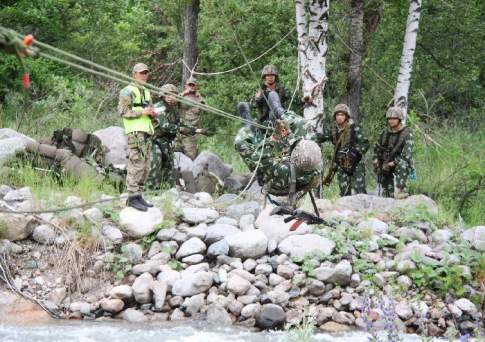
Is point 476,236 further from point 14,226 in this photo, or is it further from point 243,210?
point 14,226

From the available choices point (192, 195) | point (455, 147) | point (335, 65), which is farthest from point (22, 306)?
point (335, 65)

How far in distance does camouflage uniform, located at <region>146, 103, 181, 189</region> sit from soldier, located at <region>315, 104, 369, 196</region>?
1.90m

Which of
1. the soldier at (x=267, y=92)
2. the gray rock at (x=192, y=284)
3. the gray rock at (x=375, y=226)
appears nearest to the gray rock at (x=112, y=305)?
the gray rock at (x=192, y=284)

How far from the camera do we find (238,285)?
7656mm

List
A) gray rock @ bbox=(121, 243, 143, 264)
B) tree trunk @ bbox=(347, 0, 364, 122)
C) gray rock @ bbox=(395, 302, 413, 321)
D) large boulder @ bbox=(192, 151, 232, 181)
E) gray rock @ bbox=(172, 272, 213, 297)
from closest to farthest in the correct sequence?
gray rock @ bbox=(395, 302, 413, 321) < gray rock @ bbox=(172, 272, 213, 297) < gray rock @ bbox=(121, 243, 143, 264) < large boulder @ bbox=(192, 151, 232, 181) < tree trunk @ bbox=(347, 0, 364, 122)

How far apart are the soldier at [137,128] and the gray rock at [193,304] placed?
136 centimetres

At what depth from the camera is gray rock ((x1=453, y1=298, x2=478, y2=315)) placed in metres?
7.67

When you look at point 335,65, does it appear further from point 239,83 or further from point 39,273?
point 39,273

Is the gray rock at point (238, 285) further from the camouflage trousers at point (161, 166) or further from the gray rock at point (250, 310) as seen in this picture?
the camouflage trousers at point (161, 166)

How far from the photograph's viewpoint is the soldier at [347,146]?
10.1 m

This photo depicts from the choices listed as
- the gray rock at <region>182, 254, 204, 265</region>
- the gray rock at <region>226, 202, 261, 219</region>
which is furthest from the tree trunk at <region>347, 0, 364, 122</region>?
the gray rock at <region>182, 254, 204, 265</region>

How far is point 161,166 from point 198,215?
50.8 inches

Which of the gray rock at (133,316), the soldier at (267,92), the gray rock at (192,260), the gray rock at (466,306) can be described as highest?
the soldier at (267,92)

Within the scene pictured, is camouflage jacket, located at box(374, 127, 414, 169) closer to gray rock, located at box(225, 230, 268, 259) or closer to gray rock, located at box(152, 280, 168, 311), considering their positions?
gray rock, located at box(225, 230, 268, 259)
